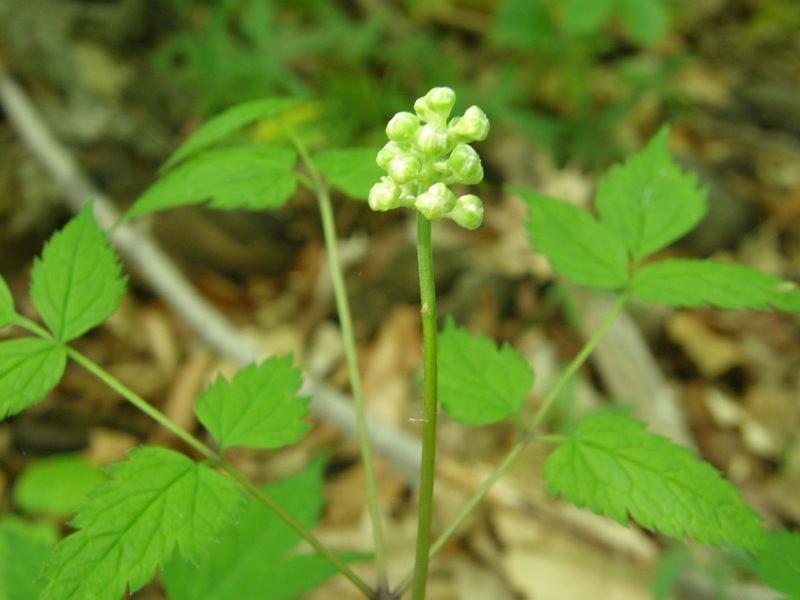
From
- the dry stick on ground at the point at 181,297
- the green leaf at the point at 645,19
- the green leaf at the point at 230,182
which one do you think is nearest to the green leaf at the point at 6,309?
the green leaf at the point at 230,182

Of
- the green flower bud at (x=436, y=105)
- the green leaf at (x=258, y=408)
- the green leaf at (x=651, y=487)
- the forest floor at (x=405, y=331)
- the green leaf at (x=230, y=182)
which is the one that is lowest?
the forest floor at (x=405, y=331)

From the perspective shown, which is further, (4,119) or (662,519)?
(4,119)

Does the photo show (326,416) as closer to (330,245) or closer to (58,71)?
(330,245)

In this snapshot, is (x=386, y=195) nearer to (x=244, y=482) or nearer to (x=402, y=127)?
(x=402, y=127)

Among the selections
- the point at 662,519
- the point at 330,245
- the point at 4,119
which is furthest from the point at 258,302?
the point at 662,519

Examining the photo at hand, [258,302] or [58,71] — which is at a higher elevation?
[58,71]

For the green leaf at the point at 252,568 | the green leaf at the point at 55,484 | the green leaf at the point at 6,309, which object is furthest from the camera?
the green leaf at the point at 55,484

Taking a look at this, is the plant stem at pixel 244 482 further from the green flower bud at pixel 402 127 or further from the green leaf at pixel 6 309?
the green flower bud at pixel 402 127
